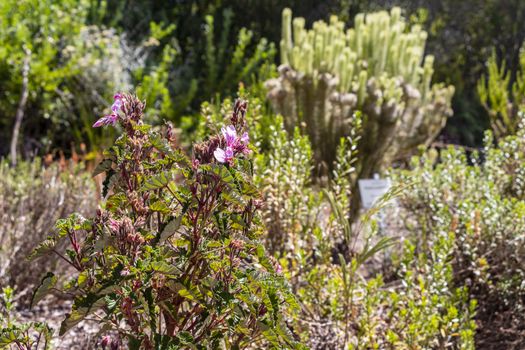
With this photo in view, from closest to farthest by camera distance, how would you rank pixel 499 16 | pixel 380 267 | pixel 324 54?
1. pixel 380 267
2. pixel 324 54
3. pixel 499 16

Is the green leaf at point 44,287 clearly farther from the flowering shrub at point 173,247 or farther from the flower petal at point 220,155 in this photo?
the flower petal at point 220,155

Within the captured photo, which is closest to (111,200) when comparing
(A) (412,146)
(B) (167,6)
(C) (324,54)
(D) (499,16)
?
(C) (324,54)

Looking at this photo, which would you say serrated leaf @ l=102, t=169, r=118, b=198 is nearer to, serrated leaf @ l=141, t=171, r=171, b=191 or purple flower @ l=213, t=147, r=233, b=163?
serrated leaf @ l=141, t=171, r=171, b=191

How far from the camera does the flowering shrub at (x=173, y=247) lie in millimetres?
1450

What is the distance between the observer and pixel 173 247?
1.66 metres

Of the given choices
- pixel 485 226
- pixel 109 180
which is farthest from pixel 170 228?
pixel 485 226

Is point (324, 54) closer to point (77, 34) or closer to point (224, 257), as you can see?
point (77, 34)

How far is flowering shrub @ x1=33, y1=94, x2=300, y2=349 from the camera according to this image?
4.76 ft

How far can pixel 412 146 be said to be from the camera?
5652 mm

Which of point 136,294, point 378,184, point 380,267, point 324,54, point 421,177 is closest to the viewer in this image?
point 136,294

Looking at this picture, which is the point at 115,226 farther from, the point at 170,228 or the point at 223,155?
the point at 223,155

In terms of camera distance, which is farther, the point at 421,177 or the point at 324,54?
the point at 324,54

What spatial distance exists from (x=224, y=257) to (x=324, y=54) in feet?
11.4

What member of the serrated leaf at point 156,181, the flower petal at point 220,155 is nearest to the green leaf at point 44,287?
the serrated leaf at point 156,181
